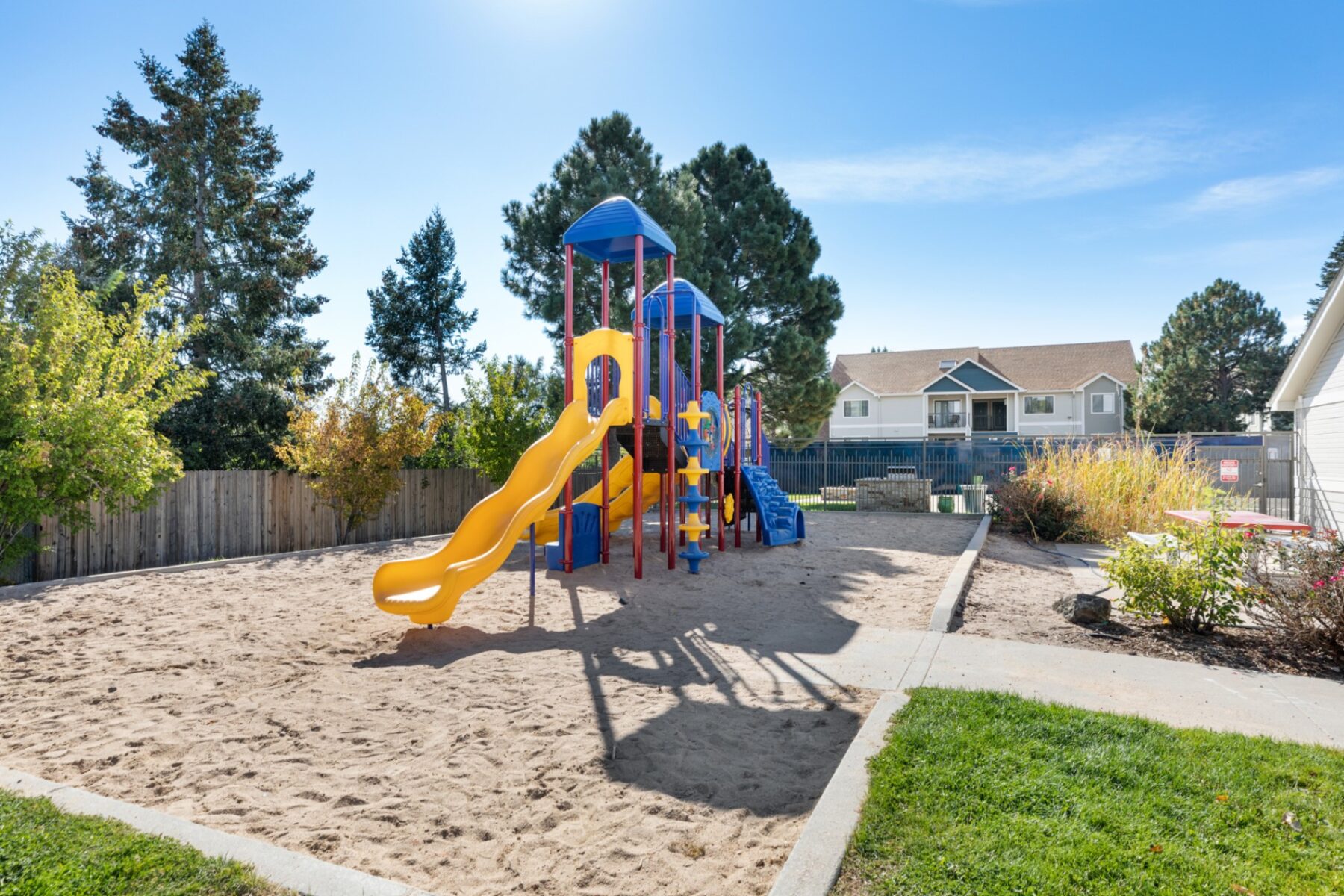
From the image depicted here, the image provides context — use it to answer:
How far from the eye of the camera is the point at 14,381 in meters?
8.29

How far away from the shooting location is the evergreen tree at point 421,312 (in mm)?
26375

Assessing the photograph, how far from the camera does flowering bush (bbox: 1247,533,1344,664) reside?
5340 mm

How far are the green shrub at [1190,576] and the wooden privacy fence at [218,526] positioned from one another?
11.7 meters

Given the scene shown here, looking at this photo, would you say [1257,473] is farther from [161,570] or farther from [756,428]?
[161,570]

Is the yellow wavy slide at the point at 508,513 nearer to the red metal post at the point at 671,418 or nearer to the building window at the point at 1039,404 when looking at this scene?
the red metal post at the point at 671,418

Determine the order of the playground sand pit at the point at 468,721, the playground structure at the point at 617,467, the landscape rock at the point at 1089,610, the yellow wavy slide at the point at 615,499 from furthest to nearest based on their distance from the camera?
the yellow wavy slide at the point at 615,499 → the playground structure at the point at 617,467 → the landscape rock at the point at 1089,610 → the playground sand pit at the point at 468,721

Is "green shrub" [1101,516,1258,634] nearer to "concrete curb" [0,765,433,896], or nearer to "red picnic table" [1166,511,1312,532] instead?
"red picnic table" [1166,511,1312,532]

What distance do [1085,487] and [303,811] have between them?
14250 mm

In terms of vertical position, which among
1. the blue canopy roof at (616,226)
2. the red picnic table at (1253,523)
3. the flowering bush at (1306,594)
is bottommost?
the flowering bush at (1306,594)

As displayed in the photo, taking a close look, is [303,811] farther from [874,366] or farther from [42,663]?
[874,366]

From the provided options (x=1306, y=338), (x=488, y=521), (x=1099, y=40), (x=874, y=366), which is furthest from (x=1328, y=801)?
(x=874, y=366)

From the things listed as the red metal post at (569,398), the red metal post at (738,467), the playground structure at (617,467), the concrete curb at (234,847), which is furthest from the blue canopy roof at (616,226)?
the concrete curb at (234,847)

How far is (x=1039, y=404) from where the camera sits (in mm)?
41719

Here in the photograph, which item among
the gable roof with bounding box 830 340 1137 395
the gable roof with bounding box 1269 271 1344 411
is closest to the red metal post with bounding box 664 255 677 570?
the gable roof with bounding box 1269 271 1344 411
